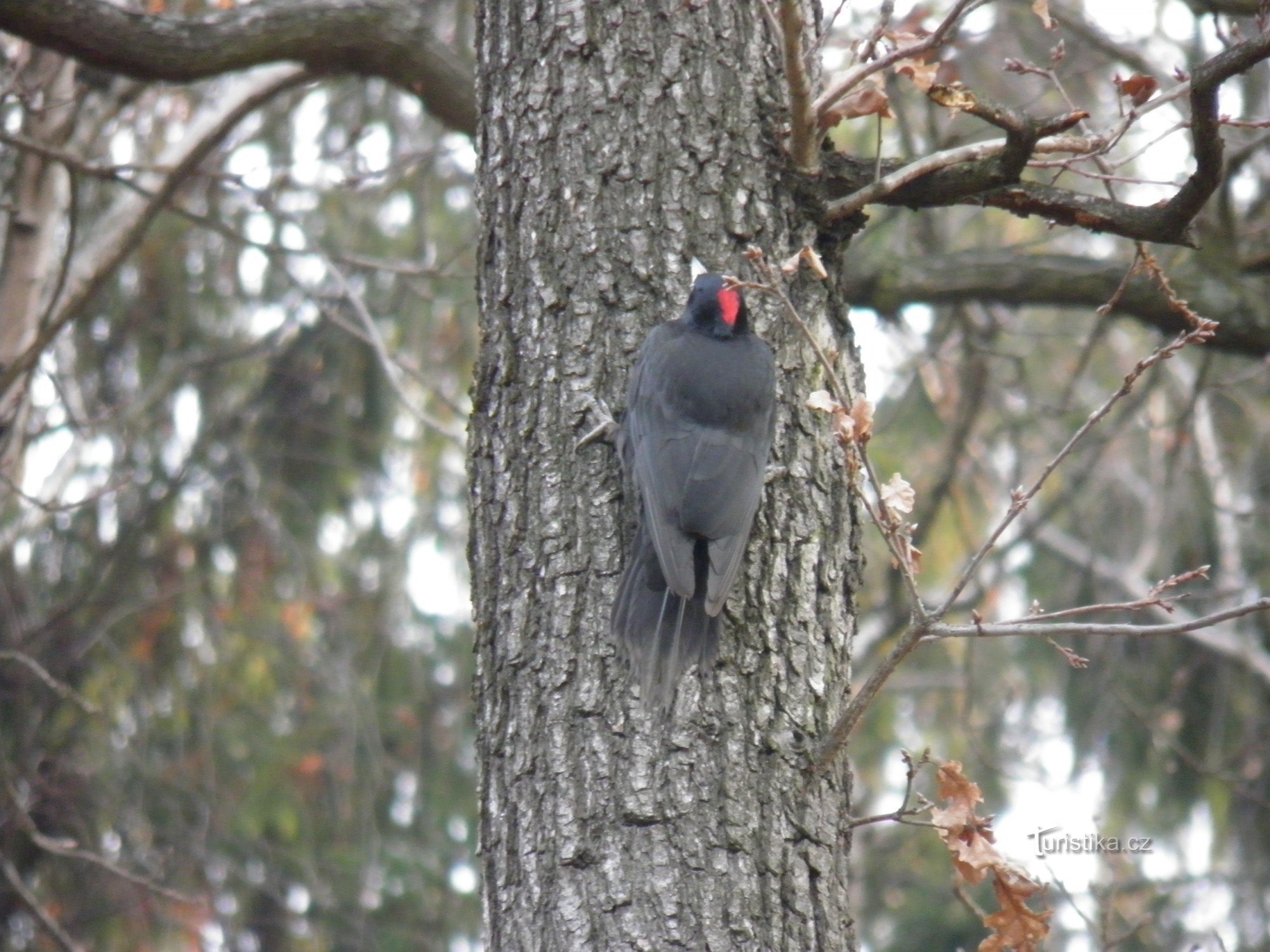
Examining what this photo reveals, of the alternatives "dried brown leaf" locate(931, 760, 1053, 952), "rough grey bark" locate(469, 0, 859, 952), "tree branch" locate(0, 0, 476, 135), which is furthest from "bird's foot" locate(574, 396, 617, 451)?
"tree branch" locate(0, 0, 476, 135)

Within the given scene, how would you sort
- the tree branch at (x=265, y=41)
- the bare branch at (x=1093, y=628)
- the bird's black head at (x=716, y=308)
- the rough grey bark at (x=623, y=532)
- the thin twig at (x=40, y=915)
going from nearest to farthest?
the bare branch at (x=1093, y=628), the rough grey bark at (x=623, y=532), the bird's black head at (x=716, y=308), the tree branch at (x=265, y=41), the thin twig at (x=40, y=915)

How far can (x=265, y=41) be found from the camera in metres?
4.55

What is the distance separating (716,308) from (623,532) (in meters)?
0.61

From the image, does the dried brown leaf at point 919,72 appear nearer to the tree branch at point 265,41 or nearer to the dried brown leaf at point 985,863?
the tree branch at point 265,41

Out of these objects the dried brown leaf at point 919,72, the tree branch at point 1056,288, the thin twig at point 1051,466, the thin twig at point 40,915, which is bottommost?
the thin twig at point 40,915

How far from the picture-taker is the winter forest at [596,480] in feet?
8.46

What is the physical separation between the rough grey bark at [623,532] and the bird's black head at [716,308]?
0.04 metres

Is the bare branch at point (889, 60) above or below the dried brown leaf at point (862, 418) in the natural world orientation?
above

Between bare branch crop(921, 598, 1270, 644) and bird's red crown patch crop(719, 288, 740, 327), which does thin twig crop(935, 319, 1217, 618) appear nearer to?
bare branch crop(921, 598, 1270, 644)

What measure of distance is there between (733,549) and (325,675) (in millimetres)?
5471

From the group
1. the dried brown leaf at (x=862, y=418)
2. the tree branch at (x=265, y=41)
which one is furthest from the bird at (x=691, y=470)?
the tree branch at (x=265, y=41)

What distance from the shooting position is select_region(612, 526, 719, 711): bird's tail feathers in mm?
2531

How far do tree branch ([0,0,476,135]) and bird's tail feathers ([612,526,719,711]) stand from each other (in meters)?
1.63

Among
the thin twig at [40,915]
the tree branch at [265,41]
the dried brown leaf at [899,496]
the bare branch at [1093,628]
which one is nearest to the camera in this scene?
the bare branch at [1093,628]
